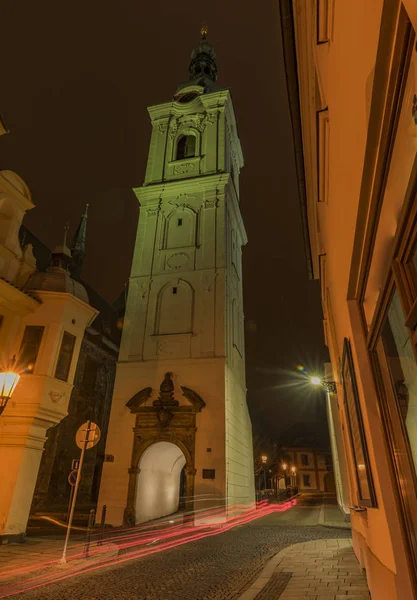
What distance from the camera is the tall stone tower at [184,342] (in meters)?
16.5

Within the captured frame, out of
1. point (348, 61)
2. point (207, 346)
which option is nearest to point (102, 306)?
point (207, 346)

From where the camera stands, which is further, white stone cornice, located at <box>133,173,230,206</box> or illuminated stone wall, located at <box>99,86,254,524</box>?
white stone cornice, located at <box>133,173,230,206</box>

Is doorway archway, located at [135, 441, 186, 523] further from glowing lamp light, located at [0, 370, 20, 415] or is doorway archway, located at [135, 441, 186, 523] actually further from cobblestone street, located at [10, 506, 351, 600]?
glowing lamp light, located at [0, 370, 20, 415]

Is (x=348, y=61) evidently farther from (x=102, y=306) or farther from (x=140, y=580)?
(x=102, y=306)

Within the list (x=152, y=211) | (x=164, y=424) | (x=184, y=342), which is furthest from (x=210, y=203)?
(x=164, y=424)

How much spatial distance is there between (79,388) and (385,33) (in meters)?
28.2

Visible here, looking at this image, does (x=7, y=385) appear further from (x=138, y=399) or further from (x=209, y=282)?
(x=209, y=282)

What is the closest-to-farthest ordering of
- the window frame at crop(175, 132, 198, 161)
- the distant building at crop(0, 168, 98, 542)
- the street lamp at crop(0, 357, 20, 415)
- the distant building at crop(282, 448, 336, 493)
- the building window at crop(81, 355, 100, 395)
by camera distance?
the street lamp at crop(0, 357, 20, 415) → the distant building at crop(0, 168, 98, 542) → the window frame at crop(175, 132, 198, 161) → the building window at crop(81, 355, 100, 395) → the distant building at crop(282, 448, 336, 493)

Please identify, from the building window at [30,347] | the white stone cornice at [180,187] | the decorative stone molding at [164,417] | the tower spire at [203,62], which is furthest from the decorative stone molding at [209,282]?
the tower spire at [203,62]

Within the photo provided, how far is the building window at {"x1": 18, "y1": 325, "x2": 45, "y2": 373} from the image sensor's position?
1108 cm

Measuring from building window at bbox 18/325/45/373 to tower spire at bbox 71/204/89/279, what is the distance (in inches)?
1008

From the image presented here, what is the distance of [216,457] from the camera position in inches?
634

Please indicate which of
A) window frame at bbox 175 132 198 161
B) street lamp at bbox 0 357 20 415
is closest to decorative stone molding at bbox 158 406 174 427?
street lamp at bbox 0 357 20 415

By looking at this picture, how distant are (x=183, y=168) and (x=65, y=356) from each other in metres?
17.0
